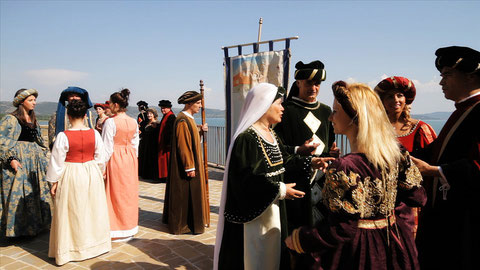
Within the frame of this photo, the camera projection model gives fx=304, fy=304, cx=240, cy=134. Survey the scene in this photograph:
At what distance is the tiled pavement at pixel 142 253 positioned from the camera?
12.7 ft

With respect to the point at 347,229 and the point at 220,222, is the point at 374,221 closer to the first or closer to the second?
the point at 347,229

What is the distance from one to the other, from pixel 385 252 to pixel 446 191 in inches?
40.5

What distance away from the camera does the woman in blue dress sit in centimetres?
449

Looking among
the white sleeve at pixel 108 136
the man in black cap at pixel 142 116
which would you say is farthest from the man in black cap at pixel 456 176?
the man in black cap at pixel 142 116

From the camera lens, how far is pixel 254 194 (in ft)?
7.75

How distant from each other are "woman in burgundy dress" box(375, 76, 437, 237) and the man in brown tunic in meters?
2.92

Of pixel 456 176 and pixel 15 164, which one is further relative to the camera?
pixel 15 164

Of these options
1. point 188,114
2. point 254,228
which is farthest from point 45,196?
point 254,228

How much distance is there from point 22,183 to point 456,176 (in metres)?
5.50

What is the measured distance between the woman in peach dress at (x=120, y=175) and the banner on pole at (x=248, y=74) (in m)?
1.90

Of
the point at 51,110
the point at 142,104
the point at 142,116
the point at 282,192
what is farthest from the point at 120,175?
the point at 51,110

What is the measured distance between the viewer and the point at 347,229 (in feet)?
5.69

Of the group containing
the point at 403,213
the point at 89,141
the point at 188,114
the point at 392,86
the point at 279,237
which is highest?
the point at 392,86

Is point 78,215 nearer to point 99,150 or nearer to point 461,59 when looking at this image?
point 99,150
